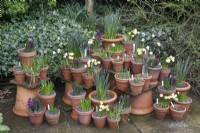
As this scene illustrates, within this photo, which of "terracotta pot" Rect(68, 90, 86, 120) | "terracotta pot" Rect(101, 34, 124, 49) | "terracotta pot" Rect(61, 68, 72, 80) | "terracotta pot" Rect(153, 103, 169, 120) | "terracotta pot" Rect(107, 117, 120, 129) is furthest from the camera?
"terracotta pot" Rect(101, 34, 124, 49)

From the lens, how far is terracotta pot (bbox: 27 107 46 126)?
389 centimetres

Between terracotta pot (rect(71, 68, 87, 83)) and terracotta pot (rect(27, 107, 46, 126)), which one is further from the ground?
terracotta pot (rect(71, 68, 87, 83))

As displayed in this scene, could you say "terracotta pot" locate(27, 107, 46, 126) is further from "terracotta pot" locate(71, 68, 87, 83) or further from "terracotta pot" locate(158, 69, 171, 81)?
"terracotta pot" locate(158, 69, 171, 81)

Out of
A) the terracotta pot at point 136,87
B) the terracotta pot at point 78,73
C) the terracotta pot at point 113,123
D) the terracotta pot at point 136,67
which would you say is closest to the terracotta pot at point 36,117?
the terracotta pot at point 78,73

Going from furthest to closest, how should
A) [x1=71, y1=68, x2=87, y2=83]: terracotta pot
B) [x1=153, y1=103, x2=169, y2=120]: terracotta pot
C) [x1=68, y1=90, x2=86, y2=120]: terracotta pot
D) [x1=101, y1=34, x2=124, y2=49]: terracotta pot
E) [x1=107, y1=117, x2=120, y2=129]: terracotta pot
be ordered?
[x1=101, y1=34, x2=124, y2=49]: terracotta pot < [x1=71, y1=68, x2=87, y2=83]: terracotta pot < [x1=153, y1=103, x2=169, y2=120]: terracotta pot < [x1=68, y1=90, x2=86, y2=120]: terracotta pot < [x1=107, y1=117, x2=120, y2=129]: terracotta pot

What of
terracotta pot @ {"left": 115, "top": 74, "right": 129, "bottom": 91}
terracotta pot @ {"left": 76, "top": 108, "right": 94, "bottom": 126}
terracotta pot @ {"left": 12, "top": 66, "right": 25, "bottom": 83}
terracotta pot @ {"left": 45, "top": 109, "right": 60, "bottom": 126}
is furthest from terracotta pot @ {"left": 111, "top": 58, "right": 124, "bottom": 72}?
terracotta pot @ {"left": 12, "top": 66, "right": 25, "bottom": 83}

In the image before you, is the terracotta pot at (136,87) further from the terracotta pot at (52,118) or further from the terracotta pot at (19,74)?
the terracotta pot at (19,74)

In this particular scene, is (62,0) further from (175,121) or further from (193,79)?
(175,121)

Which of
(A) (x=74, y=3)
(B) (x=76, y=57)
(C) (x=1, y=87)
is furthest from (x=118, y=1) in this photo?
(C) (x=1, y=87)

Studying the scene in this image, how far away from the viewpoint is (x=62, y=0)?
260 inches

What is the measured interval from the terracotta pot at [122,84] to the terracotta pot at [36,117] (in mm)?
962

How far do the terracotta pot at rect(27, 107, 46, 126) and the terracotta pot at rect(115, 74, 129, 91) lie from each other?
0.96 meters

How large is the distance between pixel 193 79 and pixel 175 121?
0.88 meters

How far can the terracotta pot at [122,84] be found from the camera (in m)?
4.09
